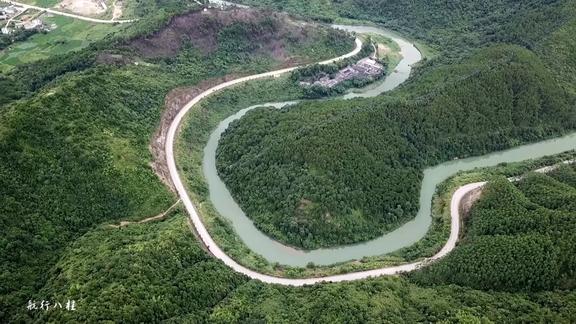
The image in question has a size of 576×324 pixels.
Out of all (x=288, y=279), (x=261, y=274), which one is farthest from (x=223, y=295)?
(x=288, y=279)

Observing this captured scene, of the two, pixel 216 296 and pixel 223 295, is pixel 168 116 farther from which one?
pixel 216 296

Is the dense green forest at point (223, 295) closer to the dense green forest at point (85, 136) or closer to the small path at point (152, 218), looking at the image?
the small path at point (152, 218)

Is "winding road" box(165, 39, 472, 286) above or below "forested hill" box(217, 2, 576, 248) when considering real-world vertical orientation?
below

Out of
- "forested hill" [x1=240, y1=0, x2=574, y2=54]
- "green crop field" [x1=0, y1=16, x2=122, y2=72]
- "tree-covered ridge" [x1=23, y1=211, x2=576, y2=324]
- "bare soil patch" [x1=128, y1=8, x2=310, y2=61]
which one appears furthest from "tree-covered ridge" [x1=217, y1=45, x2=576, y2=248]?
"green crop field" [x1=0, y1=16, x2=122, y2=72]

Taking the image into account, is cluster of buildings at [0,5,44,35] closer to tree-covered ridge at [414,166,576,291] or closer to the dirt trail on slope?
the dirt trail on slope

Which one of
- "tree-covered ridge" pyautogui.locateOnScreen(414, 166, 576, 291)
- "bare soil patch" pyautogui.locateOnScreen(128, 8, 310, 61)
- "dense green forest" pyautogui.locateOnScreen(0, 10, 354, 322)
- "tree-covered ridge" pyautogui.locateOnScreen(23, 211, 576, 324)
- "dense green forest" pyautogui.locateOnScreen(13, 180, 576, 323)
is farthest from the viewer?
"bare soil patch" pyautogui.locateOnScreen(128, 8, 310, 61)

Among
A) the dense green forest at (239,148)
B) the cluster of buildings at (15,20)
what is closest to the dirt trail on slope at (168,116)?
the dense green forest at (239,148)

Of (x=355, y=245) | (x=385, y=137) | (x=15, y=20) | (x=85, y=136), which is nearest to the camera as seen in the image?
(x=355, y=245)
